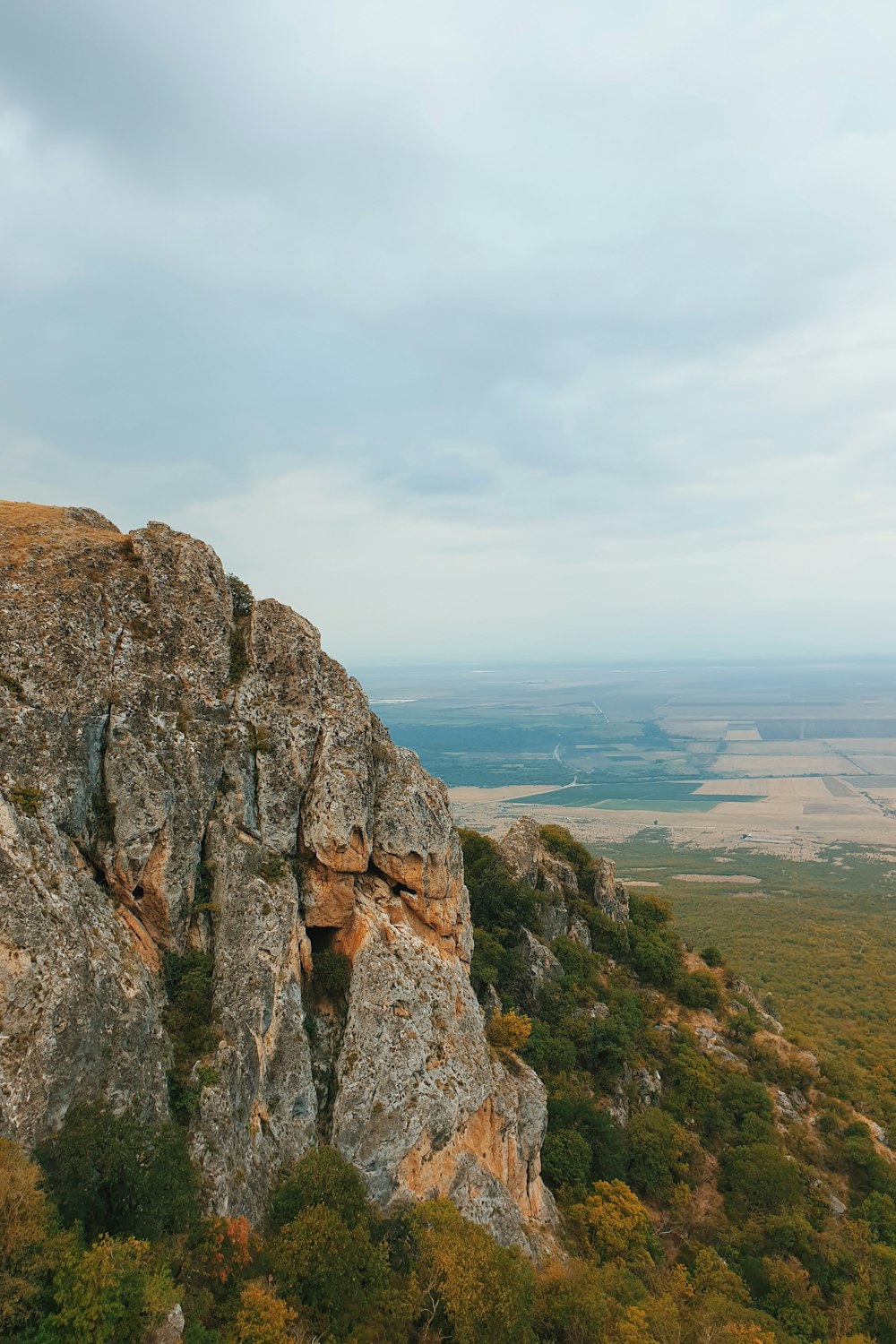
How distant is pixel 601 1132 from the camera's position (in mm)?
33219

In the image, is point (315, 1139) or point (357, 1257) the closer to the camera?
point (357, 1257)

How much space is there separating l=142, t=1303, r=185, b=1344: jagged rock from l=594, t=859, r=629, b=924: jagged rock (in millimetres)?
38501

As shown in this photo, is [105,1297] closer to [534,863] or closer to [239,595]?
[239,595]

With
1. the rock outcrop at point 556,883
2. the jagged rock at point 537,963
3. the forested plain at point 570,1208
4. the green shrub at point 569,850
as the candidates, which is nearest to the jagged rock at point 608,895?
the rock outcrop at point 556,883

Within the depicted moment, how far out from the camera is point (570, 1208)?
98.4 ft

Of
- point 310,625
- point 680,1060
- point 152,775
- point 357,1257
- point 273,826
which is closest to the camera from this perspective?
point 357,1257

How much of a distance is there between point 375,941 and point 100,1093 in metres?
10.5

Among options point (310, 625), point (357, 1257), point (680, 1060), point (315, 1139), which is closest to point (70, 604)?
point (310, 625)

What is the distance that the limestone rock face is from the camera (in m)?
18.5

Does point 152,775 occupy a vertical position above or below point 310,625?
below

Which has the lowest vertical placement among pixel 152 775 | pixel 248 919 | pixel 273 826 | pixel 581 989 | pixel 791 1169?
pixel 791 1169

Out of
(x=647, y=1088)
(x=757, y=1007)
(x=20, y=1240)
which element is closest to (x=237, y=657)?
(x=20, y=1240)

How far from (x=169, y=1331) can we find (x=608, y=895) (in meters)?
39.8

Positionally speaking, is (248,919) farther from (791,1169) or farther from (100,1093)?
(791,1169)
